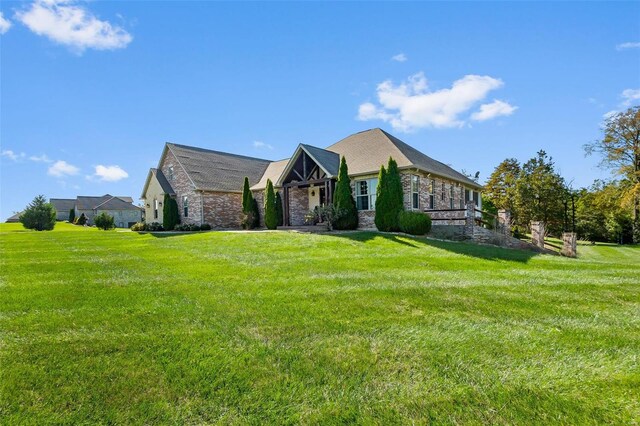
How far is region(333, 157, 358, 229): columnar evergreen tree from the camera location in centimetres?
1775

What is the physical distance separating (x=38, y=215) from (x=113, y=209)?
93.4 feet

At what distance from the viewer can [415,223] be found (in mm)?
15484

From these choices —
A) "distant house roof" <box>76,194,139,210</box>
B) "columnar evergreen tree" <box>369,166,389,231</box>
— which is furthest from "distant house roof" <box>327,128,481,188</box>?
"distant house roof" <box>76,194,139,210</box>

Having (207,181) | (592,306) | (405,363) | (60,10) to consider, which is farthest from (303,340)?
(207,181)

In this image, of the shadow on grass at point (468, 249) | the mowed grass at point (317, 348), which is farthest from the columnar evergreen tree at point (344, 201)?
the mowed grass at point (317, 348)

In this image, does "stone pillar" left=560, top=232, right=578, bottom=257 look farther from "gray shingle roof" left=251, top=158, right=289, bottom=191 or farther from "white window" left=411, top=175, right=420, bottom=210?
"gray shingle roof" left=251, top=158, right=289, bottom=191

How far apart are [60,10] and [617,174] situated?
38676 mm

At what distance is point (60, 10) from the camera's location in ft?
26.5

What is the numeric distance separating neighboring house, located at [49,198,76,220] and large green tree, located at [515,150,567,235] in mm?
80854

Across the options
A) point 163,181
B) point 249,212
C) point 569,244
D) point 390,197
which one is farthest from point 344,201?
point 163,181

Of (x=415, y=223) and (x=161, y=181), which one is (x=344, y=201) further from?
(x=161, y=181)

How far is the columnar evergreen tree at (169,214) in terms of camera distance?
25.7 meters

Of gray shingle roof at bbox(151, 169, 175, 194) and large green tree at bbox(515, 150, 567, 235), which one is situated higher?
gray shingle roof at bbox(151, 169, 175, 194)

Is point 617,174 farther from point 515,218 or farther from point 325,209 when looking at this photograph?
point 325,209
